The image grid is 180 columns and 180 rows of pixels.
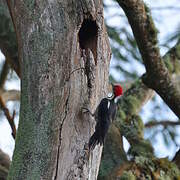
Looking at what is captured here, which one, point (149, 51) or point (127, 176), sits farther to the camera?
point (149, 51)

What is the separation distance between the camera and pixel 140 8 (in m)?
3.53

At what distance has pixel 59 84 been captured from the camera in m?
2.74

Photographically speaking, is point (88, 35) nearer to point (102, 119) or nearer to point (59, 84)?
point (59, 84)

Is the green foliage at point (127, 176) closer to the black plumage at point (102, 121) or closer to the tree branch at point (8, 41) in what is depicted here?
the black plumage at point (102, 121)

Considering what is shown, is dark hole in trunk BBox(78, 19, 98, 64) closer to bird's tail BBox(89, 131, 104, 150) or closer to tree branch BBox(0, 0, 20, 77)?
bird's tail BBox(89, 131, 104, 150)

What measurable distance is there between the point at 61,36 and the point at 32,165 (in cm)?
69

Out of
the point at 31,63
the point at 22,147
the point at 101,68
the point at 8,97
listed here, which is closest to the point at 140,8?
the point at 101,68

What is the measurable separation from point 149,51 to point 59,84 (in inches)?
44.3

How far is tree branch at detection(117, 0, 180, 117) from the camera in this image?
3525 mm

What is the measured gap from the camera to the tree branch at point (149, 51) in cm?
352

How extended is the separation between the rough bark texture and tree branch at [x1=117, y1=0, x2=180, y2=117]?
0.59 m

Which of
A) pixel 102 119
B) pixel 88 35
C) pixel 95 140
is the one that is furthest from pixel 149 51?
pixel 95 140

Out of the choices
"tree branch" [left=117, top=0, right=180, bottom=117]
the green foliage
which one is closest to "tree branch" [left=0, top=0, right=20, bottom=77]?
"tree branch" [left=117, top=0, right=180, bottom=117]

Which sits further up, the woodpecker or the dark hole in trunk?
the dark hole in trunk
